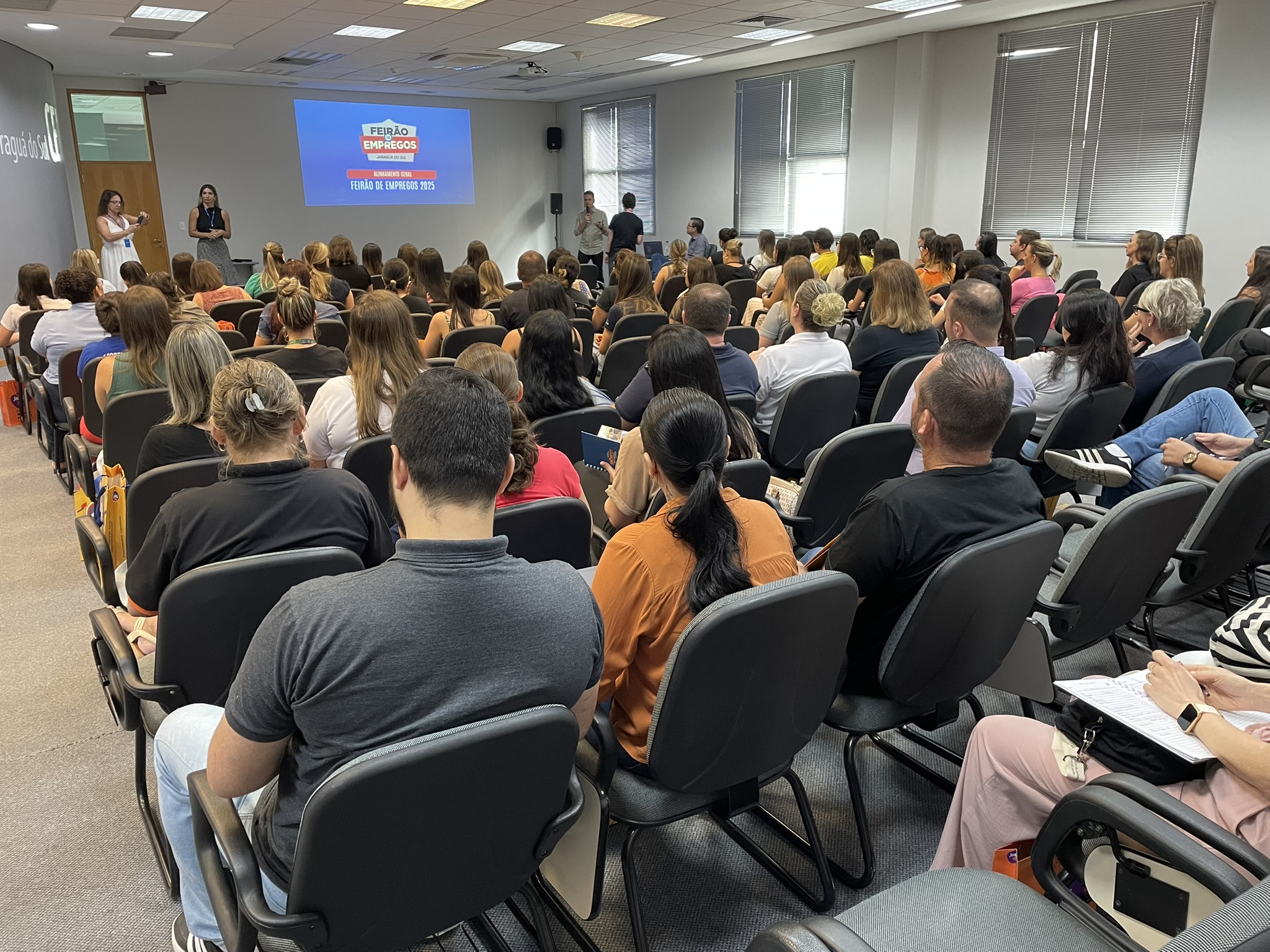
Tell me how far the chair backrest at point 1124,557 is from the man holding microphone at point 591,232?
11.8 meters

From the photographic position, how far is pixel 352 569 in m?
1.90

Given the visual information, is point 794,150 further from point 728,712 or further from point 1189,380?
point 728,712

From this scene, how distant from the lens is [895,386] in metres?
4.27

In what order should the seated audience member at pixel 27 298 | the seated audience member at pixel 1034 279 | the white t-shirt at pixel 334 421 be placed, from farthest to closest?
the seated audience member at pixel 1034 279 < the seated audience member at pixel 27 298 < the white t-shirt at pixel 334 421

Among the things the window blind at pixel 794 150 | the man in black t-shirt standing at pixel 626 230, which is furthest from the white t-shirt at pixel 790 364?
the man in black t-shirt standing at pixel 626 230

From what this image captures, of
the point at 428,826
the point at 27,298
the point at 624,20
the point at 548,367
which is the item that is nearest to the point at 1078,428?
the point at 548,367

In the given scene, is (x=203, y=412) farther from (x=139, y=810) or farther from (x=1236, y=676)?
(x=1236, y=676)

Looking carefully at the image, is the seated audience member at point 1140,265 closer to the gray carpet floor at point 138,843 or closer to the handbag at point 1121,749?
the gray carpet floor at point 138,843

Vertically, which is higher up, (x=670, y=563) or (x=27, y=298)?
(x=27, y=298)

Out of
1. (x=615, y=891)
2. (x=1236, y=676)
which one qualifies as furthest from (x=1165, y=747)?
(x=615, y=891)

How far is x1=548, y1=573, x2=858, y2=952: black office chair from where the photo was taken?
4.99ft

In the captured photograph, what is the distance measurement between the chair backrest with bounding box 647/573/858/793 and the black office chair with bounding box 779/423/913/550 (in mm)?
1242

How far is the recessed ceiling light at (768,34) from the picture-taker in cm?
971

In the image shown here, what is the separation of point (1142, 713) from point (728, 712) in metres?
0.76
